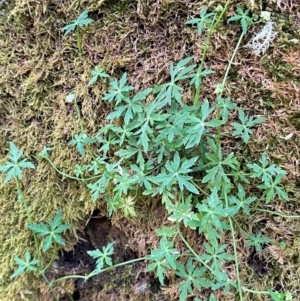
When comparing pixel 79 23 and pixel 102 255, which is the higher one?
pixel 79 23

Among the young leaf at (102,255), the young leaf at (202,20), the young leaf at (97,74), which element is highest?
the young leaf at (202,20)

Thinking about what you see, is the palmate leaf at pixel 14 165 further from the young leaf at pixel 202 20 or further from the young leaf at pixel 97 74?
the young leaf at pixel 202 20

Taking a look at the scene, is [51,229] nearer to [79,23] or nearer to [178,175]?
[178,175]

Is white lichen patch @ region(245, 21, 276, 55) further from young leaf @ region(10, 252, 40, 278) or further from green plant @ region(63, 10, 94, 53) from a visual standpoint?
young leaf @ region(10, 252, 40, 278)

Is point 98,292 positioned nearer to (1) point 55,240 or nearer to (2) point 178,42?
(1) point 55,240

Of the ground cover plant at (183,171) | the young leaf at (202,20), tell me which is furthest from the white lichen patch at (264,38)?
the young leaf at (202,20)

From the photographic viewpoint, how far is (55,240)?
4.06 ft

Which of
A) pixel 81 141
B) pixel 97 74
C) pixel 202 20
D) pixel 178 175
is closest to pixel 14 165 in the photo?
pixel 81 141

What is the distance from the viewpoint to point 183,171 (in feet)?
3.67

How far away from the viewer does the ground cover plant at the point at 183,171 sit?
1.12m

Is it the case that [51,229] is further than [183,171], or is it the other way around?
[51,229]

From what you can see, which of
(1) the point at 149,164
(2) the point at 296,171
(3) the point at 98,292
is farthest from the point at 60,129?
(2) the point at 296,171

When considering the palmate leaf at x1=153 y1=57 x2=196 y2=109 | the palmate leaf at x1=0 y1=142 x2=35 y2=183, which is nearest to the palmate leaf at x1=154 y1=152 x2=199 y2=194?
the palmate leaf at x1=153 y1=57 x2=196 y2=109

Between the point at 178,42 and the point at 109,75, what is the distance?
8.7 inches
